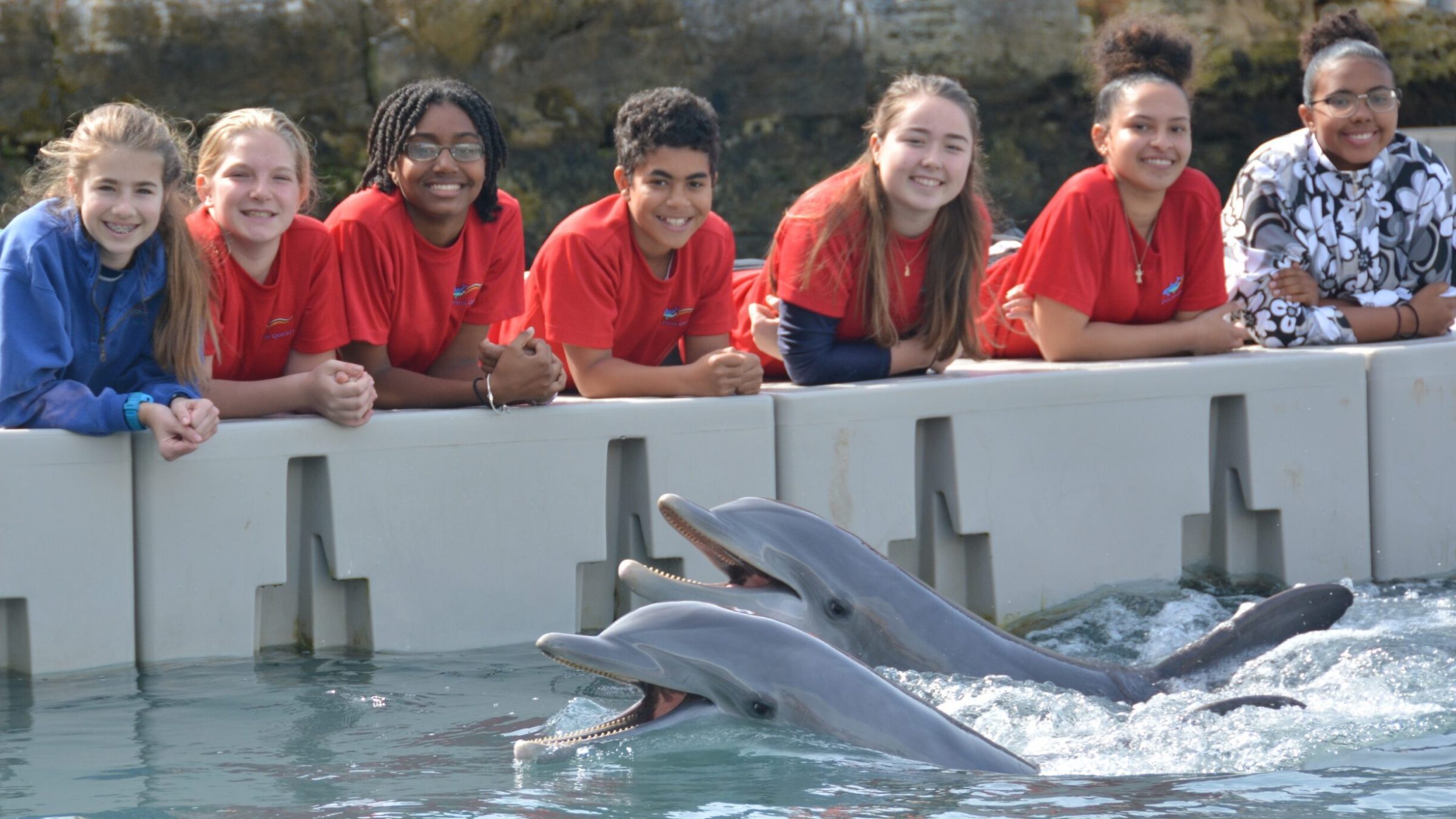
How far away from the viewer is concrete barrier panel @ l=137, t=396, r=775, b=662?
483cm

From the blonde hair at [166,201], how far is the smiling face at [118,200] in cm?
3

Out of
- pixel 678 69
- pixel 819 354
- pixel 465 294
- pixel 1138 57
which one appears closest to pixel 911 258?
pixel 819 354

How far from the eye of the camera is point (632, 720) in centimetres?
358

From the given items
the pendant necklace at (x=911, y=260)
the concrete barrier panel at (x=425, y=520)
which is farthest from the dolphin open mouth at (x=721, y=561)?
the pendant necklace at (x=911, y=260)

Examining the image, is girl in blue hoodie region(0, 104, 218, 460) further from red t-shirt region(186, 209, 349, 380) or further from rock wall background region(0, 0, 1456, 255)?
rock wall background region(0, 0, 1456, 255)

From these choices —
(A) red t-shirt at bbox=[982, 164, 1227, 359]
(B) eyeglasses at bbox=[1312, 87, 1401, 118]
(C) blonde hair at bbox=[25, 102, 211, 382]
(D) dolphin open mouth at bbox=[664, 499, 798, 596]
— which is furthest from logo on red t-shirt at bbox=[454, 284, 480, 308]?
(B) eyeglasses at bbox=[1312, 87, 1401, 118]

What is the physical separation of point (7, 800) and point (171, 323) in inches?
65.4

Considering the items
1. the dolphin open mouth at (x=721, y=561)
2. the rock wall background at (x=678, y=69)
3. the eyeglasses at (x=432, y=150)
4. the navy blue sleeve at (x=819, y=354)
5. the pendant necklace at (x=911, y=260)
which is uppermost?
the rock wall background at (x=678, y=69)

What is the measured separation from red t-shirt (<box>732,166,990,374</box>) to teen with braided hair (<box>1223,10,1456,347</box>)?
4.39ft

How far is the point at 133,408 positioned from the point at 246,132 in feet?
3.27

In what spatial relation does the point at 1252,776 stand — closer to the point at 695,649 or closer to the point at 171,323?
the point at 695,649

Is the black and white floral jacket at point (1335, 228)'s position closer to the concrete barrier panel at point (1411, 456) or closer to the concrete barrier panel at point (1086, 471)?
the concrete barrier panel at point (1411, 456)

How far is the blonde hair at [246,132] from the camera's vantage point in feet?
16.8

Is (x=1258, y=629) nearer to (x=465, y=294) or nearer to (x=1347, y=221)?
(x=465, y=294)
